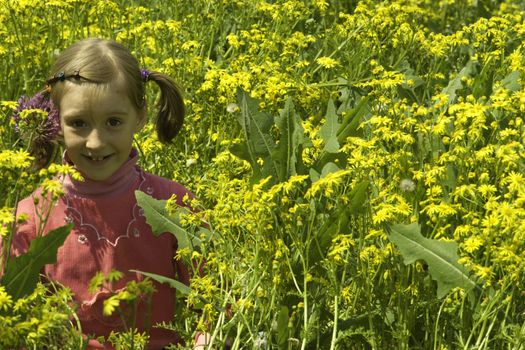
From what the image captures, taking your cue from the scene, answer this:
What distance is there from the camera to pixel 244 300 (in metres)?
3.19

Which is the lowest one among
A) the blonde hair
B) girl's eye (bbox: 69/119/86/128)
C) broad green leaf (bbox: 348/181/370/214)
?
broad green leaf (bbox: 348/181/370/214)

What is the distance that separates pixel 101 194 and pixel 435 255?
3.59 feet

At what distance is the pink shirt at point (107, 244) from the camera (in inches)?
146

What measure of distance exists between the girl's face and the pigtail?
1.24 feet

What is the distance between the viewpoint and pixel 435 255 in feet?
11.5

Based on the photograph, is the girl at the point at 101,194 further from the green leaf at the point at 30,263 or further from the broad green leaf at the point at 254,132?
the green leaf at the point at 30,263

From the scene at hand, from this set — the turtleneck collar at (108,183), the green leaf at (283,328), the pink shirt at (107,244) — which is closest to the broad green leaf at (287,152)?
the pink shirt at (107,244)

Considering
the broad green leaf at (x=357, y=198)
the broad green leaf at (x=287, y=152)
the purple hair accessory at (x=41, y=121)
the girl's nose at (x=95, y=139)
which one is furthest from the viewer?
the broad green leaf at (x=287, y=152)

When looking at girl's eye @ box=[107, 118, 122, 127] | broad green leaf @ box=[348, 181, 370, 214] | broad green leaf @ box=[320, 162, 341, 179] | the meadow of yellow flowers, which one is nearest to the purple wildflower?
girl's eye @ box=[107, 118, 122, 127]

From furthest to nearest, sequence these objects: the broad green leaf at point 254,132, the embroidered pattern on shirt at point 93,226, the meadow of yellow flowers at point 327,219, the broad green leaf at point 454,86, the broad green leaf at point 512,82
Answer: the broad green leaf at point 454,86, the broad green leaf at point 512,82, the broad green leaf at point 254,132, the embroidered pattern on shirt at point 93,226, the meadow of yellow flowers at point 327,219

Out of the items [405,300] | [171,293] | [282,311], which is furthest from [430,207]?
[171,293]

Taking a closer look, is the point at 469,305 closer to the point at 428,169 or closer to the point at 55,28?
the point at 428,169

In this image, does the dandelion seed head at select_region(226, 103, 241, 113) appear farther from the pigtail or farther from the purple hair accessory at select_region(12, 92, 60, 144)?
the purple hair accessory at select_region(12, 92, 60, 144)

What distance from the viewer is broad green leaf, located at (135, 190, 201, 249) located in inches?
145
